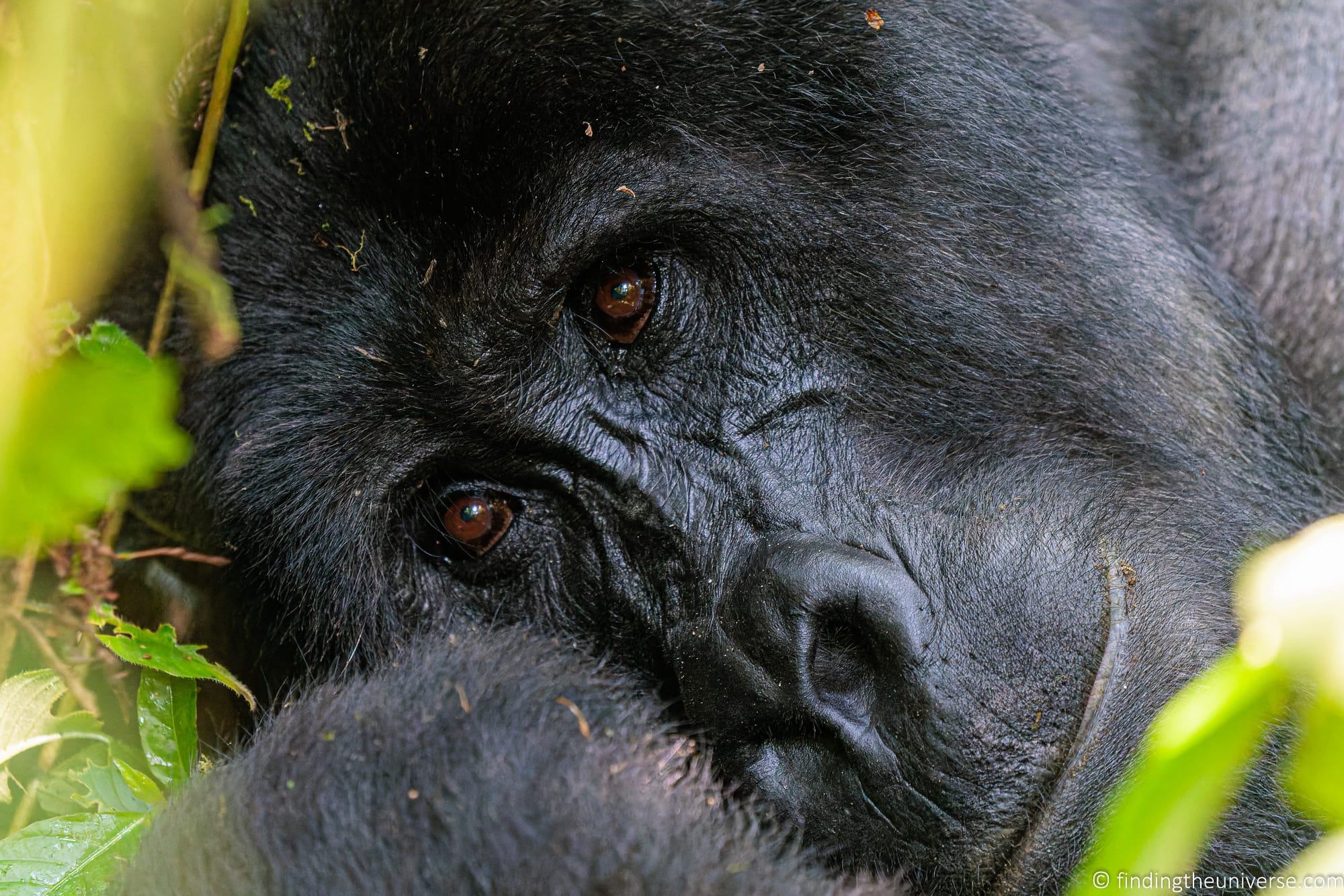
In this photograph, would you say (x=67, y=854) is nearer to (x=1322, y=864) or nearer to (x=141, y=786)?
(x=141, y=786)

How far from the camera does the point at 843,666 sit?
5.41ft

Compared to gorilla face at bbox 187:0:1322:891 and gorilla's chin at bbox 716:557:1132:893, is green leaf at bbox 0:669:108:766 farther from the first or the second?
gorilla's chin at bbox 716:557:1132:893

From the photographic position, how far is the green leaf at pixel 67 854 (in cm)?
157

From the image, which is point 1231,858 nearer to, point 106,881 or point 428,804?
point 428,804

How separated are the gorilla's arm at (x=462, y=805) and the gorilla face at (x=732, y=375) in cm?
25

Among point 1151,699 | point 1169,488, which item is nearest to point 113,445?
point 1151,699

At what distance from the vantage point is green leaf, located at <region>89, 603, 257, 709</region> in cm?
180

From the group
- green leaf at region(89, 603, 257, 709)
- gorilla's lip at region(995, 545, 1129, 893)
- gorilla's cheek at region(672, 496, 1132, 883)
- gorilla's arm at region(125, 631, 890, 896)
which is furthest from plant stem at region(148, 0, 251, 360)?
gorilla's lip at region(995, 545, 1129, 893)

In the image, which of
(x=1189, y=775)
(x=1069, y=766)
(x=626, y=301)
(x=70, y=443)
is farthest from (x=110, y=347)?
(x=1189, y=775)

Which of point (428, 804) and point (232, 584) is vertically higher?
point (428, 804)

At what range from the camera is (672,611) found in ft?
5.94

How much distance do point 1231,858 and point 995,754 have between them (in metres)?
0.39

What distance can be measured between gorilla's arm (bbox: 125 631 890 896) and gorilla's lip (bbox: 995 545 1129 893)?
A: 0.27 m

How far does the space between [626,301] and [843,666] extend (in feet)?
2.16
